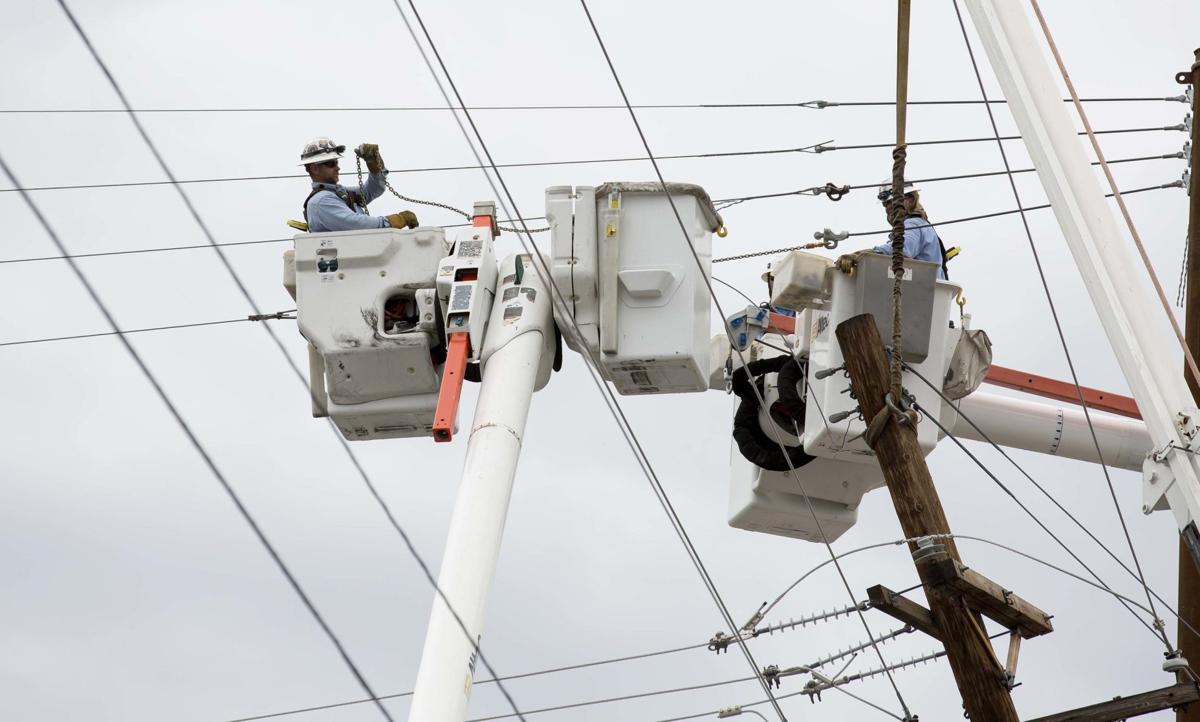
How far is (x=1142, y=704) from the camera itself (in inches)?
372

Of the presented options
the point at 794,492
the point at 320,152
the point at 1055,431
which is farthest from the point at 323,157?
the point at 1055,431

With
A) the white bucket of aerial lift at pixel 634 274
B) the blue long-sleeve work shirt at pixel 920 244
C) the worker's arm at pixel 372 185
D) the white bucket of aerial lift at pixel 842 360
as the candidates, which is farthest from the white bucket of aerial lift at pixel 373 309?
the blue long-sleeve work shirt at pixel 920 244

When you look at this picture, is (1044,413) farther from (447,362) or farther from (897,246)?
(447,362)

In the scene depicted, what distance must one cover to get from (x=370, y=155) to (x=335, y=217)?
417 mm

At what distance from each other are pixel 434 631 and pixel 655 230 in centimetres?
295

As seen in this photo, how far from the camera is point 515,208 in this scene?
379 inches

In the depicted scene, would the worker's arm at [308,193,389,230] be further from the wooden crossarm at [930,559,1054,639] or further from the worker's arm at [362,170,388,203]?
the wooden crossarm at [930,559,1054,639]

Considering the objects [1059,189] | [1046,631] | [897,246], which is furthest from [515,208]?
[1046,631]

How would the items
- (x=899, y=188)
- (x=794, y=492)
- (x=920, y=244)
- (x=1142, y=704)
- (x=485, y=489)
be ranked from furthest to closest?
(x=794, y=492)
(x=920, y=244)
(x=899, y=188)
(x=1142, y=704)
(x=485, y=489)

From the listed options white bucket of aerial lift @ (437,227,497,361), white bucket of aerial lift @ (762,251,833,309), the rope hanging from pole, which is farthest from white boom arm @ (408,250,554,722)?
the rope hanging from pole

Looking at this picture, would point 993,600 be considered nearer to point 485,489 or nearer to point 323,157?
point 485,489

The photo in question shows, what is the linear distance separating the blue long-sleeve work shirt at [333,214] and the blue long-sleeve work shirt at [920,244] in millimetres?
2886

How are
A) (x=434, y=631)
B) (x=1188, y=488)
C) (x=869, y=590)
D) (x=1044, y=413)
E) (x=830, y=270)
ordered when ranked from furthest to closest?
(x=1044, y=413) → (x=830, y=270) → (x=869, y=590) → (x=1188, y=488) → (x=434, y=631)

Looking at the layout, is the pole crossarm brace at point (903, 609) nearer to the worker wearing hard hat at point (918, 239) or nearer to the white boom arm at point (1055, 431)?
the worker wearing hard hat at point (918, 239)
